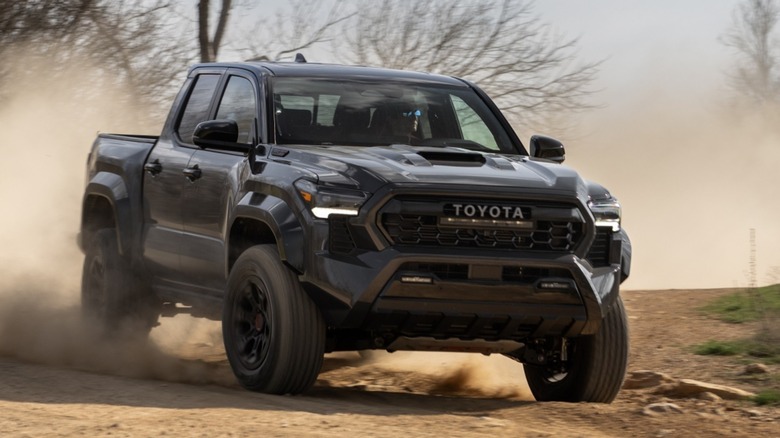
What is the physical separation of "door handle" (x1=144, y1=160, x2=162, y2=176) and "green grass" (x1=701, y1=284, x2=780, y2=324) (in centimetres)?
451

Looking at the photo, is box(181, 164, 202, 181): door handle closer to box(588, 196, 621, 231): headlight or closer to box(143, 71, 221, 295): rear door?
box(143, 71, 221, 295): rear door

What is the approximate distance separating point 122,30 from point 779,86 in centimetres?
4914

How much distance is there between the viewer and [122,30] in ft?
68.7

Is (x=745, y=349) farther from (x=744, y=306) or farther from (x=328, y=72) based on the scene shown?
(x=328, y=72)

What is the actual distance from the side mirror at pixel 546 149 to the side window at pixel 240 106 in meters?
1.57

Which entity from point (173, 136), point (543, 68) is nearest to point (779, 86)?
point (543, 68)

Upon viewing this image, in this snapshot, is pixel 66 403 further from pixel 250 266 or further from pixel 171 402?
pixel 250 266

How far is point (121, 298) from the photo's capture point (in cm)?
943

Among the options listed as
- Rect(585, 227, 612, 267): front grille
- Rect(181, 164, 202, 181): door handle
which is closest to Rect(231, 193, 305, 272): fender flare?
Rect(181, 164, 202, 181): door handle

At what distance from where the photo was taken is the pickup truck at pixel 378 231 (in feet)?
22.9

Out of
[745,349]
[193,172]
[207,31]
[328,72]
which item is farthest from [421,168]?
[207,31]

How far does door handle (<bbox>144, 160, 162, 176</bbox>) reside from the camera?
8977 millimetres

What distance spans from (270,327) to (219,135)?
126 centimetres

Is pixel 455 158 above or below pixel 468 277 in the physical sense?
above
